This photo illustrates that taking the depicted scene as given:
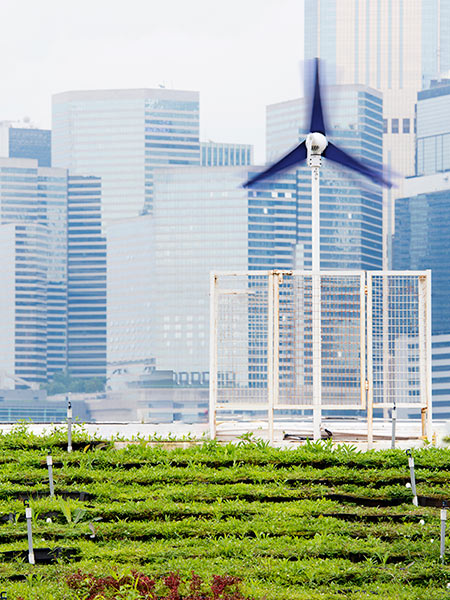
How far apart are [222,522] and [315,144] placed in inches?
225

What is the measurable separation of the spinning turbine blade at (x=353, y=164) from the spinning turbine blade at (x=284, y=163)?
50cm

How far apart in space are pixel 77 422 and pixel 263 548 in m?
4.68

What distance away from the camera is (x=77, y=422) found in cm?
1070

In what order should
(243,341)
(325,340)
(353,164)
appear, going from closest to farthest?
1. (325,340)
2. (243,341)
3. (353,164)

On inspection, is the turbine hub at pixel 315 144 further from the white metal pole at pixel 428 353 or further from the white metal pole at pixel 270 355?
the white metal pole at pixel 428 353

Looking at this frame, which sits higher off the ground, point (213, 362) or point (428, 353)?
point (428, 353)

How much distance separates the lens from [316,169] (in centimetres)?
1099

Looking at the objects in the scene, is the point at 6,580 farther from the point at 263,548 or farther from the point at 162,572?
the point at 263,548

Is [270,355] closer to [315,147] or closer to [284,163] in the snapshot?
[315,147]

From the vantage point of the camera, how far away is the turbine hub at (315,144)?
36.9 ft

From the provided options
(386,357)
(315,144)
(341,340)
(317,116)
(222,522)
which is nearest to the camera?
(222,522)

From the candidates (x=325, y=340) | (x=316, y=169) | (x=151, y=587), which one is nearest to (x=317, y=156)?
(x=316, y=169)

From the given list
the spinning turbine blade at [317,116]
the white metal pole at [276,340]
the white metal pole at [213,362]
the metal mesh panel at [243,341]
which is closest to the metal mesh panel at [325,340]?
the white metal pole at [276,340]

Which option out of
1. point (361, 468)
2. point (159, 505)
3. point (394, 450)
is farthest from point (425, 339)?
point (159, 505)
